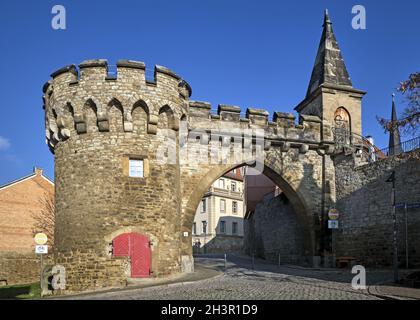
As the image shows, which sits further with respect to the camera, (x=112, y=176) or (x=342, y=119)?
(x=342, y=119)


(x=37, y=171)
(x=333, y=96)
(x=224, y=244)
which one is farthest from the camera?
(x=224, y=244)

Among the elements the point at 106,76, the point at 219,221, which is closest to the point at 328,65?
the point at 106,76

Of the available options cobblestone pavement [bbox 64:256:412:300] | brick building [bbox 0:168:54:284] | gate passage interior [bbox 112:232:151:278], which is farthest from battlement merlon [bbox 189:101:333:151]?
brick building [bbox 0:168:54:284]

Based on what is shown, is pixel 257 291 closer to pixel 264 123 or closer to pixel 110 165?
pixel 110 165

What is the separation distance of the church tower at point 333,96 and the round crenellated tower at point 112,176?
8279mm

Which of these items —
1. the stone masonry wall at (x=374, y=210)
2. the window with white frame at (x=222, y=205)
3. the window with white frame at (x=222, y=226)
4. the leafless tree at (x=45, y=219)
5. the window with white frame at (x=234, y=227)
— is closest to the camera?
the stone masonry wall at (x=374, y=210)

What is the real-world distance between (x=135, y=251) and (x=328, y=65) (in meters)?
13.4

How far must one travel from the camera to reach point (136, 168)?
14.1 meters

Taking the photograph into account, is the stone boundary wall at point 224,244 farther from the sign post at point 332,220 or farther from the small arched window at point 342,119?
the small arched window at point 342,119

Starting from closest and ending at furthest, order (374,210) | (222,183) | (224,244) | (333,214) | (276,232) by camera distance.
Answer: (374,210), (333,214), (276,232), (224,244), (222,183)

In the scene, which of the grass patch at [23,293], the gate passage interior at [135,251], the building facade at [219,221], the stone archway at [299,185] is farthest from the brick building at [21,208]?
the building facade at [219,221]

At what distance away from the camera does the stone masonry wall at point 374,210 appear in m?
15.2

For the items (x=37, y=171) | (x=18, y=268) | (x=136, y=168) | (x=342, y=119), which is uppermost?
A: (x=342, y=119)

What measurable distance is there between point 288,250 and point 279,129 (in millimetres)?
7310
